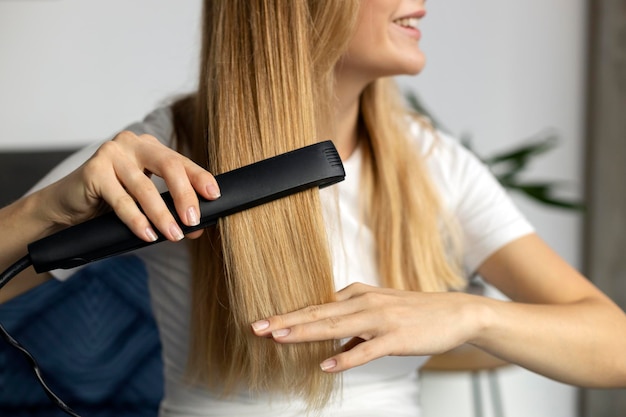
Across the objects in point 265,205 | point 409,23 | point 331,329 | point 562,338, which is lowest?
point 562,338

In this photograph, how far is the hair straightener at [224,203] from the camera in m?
0.59

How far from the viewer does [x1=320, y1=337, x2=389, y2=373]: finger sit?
24.5 inches

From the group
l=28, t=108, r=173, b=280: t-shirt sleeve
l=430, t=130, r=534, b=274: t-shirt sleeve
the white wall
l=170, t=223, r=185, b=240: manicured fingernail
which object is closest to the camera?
l=170, t=223, r=185, b=240: manicured fingernail

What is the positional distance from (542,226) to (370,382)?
4.29 ft

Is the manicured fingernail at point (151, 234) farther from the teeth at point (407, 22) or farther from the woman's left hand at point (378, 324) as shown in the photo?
the teeth at point (407, 22)

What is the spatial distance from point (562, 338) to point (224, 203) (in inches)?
16.6

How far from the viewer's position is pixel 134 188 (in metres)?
0.62

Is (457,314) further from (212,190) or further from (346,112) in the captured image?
(346,112)

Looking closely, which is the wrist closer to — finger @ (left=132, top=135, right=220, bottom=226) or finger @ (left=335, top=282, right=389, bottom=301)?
finger @ (left=335, top=282, right=389, bottom=301)

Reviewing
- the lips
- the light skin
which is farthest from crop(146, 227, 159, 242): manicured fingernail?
the lips

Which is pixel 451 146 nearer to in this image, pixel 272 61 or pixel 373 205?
pixel 373 205

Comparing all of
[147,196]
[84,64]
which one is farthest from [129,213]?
[84,64]

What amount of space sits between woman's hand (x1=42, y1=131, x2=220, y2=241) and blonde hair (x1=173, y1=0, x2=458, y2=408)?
68mm

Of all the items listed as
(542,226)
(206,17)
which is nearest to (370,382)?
(206,17)
